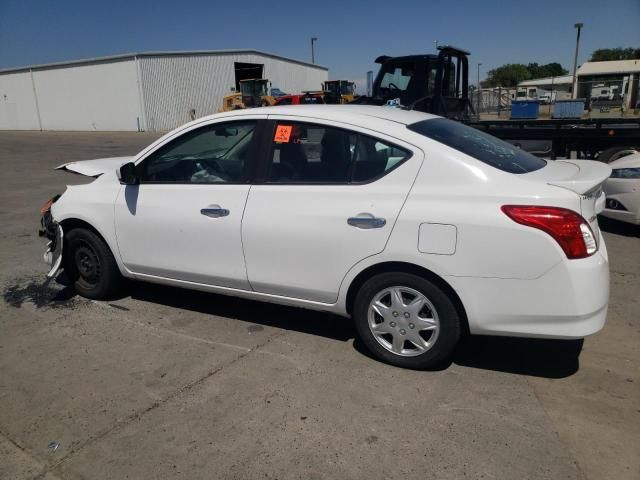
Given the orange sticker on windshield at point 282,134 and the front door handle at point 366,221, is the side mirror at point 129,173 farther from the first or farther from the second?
the front door handle at point 366,221

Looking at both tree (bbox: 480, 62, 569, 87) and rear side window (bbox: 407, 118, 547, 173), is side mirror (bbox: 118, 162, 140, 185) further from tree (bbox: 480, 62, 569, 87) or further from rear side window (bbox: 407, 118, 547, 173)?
tree (bbox: 480, 62, 569, 87)

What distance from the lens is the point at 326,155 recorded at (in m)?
3.56

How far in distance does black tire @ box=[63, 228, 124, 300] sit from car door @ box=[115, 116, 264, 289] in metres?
0.27

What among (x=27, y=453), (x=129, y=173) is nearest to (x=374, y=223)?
(x=129, y=173)

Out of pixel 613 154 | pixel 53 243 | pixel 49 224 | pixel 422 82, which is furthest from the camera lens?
pixel 422 82

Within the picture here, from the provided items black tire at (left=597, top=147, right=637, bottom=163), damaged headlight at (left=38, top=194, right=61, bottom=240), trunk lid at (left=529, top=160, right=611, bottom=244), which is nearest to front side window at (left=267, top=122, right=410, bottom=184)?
trunk lid at (left=529, top=160, right=611, bottom=244)

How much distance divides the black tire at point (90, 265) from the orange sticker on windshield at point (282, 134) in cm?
187

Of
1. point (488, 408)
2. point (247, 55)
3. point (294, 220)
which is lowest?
point (488, 408)

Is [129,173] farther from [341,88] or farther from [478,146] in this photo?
[341,88]

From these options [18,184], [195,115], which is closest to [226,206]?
[18,184]

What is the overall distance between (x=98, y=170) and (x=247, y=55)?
40.4 metres

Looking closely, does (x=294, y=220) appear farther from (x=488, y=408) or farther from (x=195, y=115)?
(x=195, y=115)

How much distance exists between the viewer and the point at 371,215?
10.7ft

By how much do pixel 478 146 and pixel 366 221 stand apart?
3.11ft
